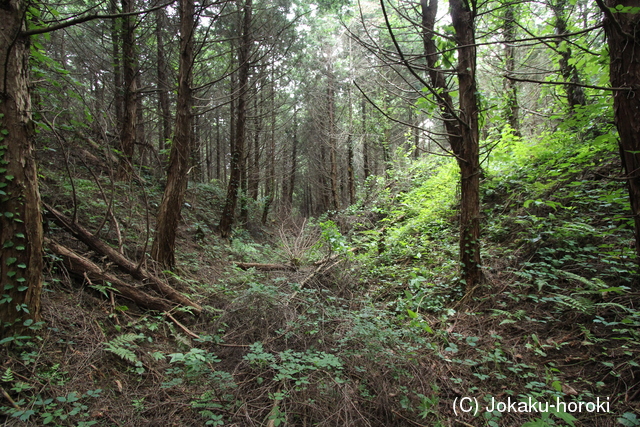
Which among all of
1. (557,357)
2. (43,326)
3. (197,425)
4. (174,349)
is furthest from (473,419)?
(43,326)

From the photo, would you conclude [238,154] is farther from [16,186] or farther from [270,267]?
[16,186]

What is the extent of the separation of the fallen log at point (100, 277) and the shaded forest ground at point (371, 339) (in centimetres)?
12

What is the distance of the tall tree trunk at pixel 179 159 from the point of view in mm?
5016

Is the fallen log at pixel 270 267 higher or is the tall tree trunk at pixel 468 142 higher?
the tall tree trunk at pixel 468 142

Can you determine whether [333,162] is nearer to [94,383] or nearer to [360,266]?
[360,266]

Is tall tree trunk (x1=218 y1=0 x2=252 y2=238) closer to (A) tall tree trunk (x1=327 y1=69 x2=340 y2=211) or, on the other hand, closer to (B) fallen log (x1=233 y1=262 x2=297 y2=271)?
(B) fallen log (x1=233 y1=262 x2=297 y2=271)

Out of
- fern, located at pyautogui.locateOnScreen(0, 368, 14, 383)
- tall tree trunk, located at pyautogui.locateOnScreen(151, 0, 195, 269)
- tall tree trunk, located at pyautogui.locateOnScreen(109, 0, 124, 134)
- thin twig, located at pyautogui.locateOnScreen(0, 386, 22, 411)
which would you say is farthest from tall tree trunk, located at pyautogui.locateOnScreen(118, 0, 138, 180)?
thin twig, located at pyautogui.locateOnScreen(0, 386, 22, 411)

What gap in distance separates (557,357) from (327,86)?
15.7 m

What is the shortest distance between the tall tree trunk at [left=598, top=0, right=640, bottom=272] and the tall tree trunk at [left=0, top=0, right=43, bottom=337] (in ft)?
15.2

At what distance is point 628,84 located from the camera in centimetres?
199

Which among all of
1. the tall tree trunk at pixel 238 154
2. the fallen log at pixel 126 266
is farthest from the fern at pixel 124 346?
the tall tree trunk at pixel 238 154

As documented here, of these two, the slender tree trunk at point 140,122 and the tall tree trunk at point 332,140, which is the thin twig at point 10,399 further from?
the tall tree trunk at point 332,140

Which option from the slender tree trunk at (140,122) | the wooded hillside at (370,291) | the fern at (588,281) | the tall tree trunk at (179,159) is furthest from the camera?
the slender tree trunk at (140,122)

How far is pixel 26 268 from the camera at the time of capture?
8.56ft
